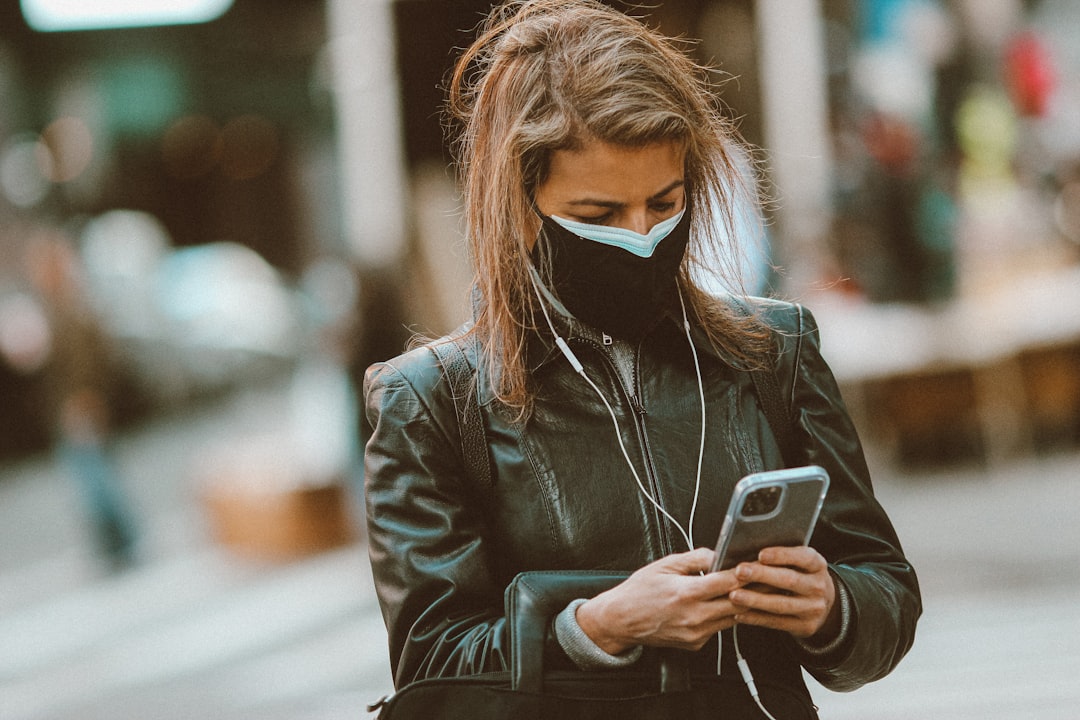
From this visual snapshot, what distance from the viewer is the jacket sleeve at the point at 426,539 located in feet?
5.35

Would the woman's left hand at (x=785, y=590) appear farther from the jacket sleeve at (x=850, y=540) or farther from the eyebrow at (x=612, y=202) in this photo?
the eyebrow at (x=612, y=202)

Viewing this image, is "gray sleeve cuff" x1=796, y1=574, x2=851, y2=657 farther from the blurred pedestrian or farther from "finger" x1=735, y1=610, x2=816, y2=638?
the blurred pedestrian

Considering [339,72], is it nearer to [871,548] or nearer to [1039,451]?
[1039,451]

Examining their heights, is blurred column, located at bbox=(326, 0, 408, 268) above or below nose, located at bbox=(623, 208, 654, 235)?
above

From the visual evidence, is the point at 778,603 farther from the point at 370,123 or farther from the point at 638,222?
the point at 370,123

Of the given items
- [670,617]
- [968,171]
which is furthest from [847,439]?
[968,171]

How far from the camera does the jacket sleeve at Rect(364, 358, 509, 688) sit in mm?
1630

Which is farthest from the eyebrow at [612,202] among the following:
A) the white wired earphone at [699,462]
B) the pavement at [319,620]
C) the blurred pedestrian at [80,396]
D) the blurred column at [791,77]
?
the blurred pedestrian at [80,396]

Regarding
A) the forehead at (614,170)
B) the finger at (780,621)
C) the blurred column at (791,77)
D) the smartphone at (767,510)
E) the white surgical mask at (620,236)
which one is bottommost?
the finger at (780,621)

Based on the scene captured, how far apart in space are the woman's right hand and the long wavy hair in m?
0.31

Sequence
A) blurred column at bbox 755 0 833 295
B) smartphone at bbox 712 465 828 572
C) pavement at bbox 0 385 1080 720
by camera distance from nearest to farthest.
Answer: smartphone at bbox 712 465 828 572
pavement at bbox 0 385 1080 720
blurred column at bbox 755 0 833 295

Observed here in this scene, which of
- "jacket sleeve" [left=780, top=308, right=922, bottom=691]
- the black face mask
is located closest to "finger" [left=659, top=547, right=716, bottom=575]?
Answer: "jacket sleeve" [left=780, top=308, right=922, bottom=691]

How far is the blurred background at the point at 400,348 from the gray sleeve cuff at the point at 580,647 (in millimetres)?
759

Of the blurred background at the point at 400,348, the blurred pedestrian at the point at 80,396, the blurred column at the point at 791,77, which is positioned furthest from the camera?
the blurred column at the point at 791,77
